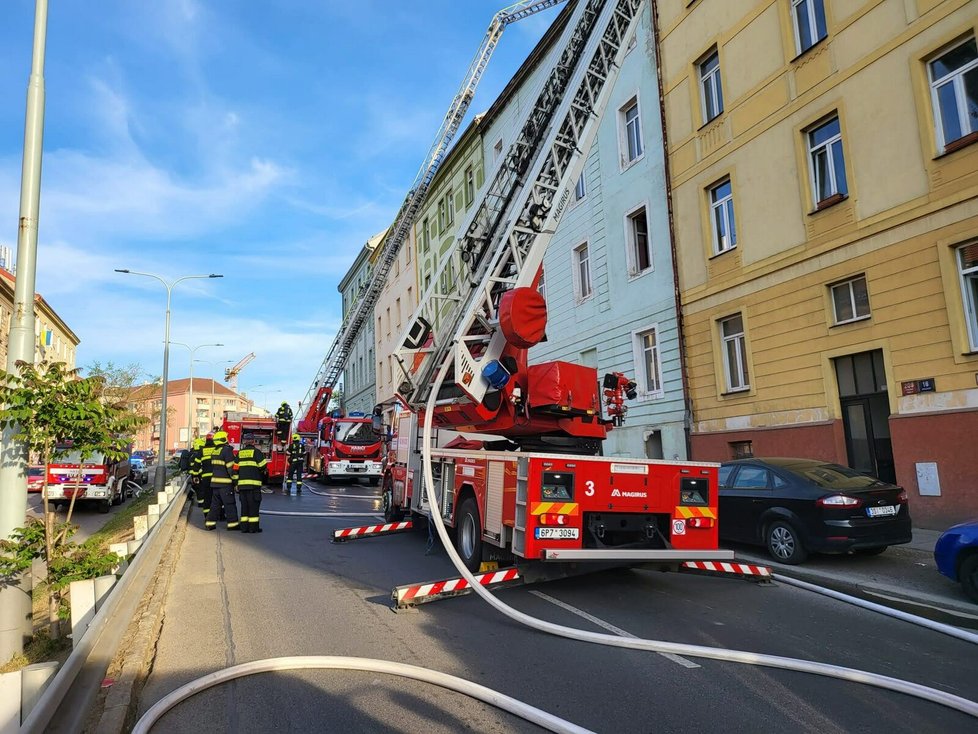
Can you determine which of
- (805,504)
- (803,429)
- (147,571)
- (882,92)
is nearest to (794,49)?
(882,92)

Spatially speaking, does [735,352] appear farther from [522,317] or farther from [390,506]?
[522,317]

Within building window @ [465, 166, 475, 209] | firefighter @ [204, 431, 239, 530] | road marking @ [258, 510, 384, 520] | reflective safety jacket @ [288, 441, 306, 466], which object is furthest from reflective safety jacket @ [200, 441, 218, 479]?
building window @ [465, 166, 475, 209]

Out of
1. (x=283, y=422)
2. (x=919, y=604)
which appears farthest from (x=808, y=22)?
(x=283, y=422)

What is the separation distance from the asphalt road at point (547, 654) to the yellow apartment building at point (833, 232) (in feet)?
19.0

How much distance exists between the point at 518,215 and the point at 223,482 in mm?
7612

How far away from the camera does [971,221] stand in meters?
10.5

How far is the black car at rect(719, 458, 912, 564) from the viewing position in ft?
26.6

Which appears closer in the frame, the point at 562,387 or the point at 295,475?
the point at 562,387

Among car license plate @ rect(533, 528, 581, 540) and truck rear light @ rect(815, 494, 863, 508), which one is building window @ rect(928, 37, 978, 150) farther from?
car license plate @ rect(533, 528, 581, 540)

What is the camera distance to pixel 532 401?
8.34 metres

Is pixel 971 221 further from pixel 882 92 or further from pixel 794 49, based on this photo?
pixel 794 49

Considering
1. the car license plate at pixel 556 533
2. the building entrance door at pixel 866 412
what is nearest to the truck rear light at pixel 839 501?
the car license plate at pixel 556 533

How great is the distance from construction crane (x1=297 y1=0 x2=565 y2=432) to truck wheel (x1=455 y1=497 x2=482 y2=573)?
63.8 ft

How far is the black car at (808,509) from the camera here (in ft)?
26.6
